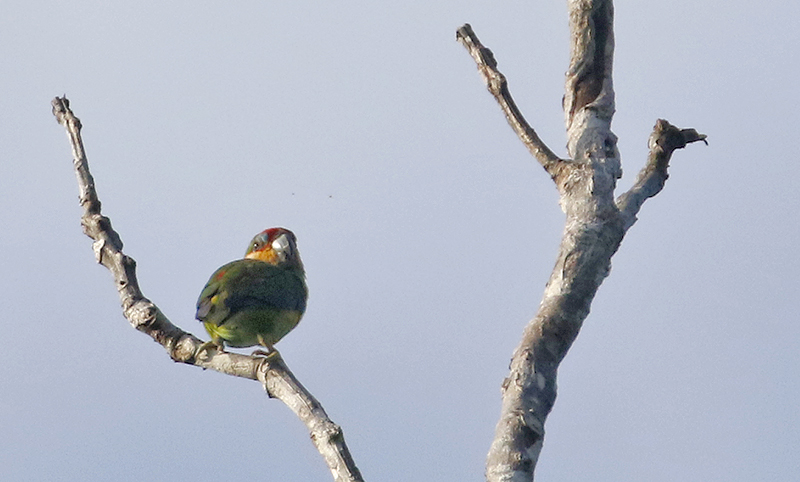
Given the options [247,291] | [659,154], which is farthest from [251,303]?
[659,154]

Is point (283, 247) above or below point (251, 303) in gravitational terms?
above

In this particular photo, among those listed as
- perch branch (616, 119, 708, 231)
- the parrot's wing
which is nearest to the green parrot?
the parrot's wing

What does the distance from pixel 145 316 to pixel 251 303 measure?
1.80 m

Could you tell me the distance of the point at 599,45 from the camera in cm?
416

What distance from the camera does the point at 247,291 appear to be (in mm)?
5957

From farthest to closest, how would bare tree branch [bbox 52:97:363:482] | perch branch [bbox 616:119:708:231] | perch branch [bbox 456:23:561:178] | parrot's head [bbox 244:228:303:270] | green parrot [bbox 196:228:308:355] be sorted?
parrot's head [bbox 244:228:303:270], green parrot [bbox 196:228:308:355], perch branch [bbox 456:23:561:178], perch branch [bbox 616:119:708:231], bare tree branch [bbox 52:97:363:482]

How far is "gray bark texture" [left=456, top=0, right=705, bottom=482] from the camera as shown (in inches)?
110

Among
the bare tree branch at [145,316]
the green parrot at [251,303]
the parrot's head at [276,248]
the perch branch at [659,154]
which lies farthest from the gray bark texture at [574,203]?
the parrot's head at [276,248]

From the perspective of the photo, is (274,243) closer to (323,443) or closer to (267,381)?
(267,381)

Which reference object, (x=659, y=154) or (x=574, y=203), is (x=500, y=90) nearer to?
(x=659, y=154)

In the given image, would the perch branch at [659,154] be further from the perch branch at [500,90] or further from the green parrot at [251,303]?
the green parrot at [251,303]

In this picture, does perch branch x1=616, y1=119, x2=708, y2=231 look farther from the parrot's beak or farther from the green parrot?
the parrot's beak

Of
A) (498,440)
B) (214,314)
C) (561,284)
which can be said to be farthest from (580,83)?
(214,314)

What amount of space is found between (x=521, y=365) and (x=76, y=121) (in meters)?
2.56
